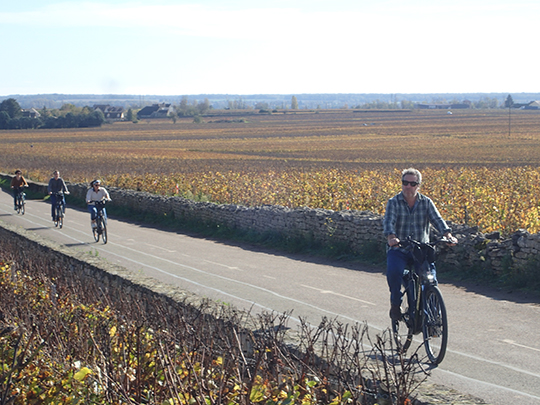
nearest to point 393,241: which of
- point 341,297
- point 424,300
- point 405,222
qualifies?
point 405,222

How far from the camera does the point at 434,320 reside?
7.48 meters

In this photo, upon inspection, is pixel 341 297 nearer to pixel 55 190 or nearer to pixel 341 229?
pixel 341 229

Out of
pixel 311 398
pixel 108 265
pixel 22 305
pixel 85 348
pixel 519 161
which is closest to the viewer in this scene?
pixel 311 398

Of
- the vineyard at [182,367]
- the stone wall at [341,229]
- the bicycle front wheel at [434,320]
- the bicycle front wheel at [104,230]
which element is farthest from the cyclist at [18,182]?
Result: the bicycle front wheel at [434,320]

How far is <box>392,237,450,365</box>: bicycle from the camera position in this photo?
7406mm

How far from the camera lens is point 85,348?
5508 millimetres

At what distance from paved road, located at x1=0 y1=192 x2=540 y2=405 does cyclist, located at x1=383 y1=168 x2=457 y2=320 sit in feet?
2.16

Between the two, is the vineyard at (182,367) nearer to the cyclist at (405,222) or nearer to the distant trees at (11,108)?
the cyclist at (405,222)

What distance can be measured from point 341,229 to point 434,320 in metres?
8.98

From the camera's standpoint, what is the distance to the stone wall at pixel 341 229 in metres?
12.3

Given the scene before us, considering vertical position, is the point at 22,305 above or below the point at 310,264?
above

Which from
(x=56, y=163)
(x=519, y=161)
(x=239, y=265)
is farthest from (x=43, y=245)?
(x=56, y=163)

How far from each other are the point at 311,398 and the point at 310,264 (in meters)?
11.2

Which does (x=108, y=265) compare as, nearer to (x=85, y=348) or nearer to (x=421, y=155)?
(x=85, y=348)
